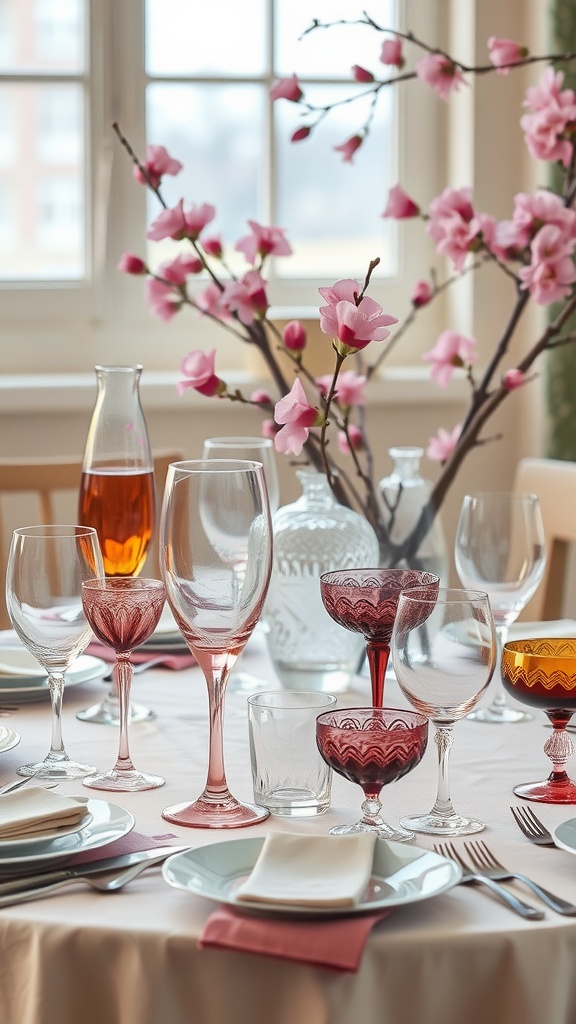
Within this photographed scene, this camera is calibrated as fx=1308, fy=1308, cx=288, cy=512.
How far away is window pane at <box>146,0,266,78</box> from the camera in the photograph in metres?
2.80

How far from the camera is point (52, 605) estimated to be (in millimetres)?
1042

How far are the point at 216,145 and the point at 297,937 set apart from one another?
2412 millimetres

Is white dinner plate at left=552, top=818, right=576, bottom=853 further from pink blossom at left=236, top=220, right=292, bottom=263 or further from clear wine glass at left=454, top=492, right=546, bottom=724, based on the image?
pink blossom at left=236, top=220, right=292, bottom=263

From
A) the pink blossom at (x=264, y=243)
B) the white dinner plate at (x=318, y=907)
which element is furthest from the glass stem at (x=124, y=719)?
the pink blossom at (x=264, y=243)

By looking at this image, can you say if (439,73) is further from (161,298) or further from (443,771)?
(443,771)

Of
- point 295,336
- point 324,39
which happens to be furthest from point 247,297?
point 324,39

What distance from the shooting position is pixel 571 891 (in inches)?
31.6

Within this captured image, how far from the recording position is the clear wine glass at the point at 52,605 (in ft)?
3.42

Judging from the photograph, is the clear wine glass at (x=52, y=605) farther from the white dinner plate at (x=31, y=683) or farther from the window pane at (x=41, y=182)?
the window pane at (x=41, y=182)

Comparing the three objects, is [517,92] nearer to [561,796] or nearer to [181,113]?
[181,113]

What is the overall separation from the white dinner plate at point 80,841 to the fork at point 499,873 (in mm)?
229

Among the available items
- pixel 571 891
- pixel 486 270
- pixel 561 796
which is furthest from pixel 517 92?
pixel 571 891

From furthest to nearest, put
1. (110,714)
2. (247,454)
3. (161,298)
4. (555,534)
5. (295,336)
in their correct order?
(555,534), (161,298), (247,454), (295,336), (110,714)

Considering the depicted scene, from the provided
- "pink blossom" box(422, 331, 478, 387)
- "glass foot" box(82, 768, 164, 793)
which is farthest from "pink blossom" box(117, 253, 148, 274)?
"glass foot" box(82, 768, 164, 793)
